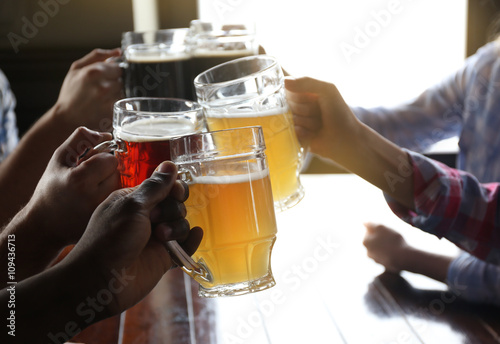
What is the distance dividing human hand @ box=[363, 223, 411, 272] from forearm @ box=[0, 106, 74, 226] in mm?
749

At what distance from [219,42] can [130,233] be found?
0.44 m

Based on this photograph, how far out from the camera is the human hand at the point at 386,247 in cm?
128

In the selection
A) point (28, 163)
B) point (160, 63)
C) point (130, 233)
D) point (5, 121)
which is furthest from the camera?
point (5, 121)

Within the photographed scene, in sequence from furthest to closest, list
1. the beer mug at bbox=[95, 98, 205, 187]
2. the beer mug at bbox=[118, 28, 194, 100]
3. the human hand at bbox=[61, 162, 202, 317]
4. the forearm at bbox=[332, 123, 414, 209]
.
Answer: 1. the forearm at bbox=[332, 123, 414, 209]
2. the beer mug at bbox=[118, 28, 194, 100]
3. the beer mug at bbox=[95, 98, 205, 187]
4. the human hand at bbox=[61, 162, 202, 317]

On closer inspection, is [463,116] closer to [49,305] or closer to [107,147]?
[107,147]

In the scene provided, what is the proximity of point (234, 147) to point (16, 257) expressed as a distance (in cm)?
51

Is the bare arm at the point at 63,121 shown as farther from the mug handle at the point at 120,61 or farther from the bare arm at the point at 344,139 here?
the bare arm at the point at 344,139

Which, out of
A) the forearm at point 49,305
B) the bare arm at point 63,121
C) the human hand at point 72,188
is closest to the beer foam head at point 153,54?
the bare arm at point 63,121

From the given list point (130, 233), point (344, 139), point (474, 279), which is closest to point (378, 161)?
point (344, 139)

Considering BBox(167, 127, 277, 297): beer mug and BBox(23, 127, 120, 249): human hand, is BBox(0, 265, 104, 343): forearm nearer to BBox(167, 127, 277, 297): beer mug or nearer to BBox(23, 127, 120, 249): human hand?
BBox(167, 127, 277, 297): beer mug

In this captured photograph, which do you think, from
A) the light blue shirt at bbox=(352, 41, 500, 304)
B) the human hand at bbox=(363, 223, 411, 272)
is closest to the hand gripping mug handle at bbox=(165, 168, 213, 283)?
the human hand at bbox=(363, 223, 411, 272)

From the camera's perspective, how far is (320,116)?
108cm

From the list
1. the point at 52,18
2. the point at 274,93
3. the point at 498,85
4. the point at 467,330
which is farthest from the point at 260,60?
the point at 52,18

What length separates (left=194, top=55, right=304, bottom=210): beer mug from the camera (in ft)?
2.60
